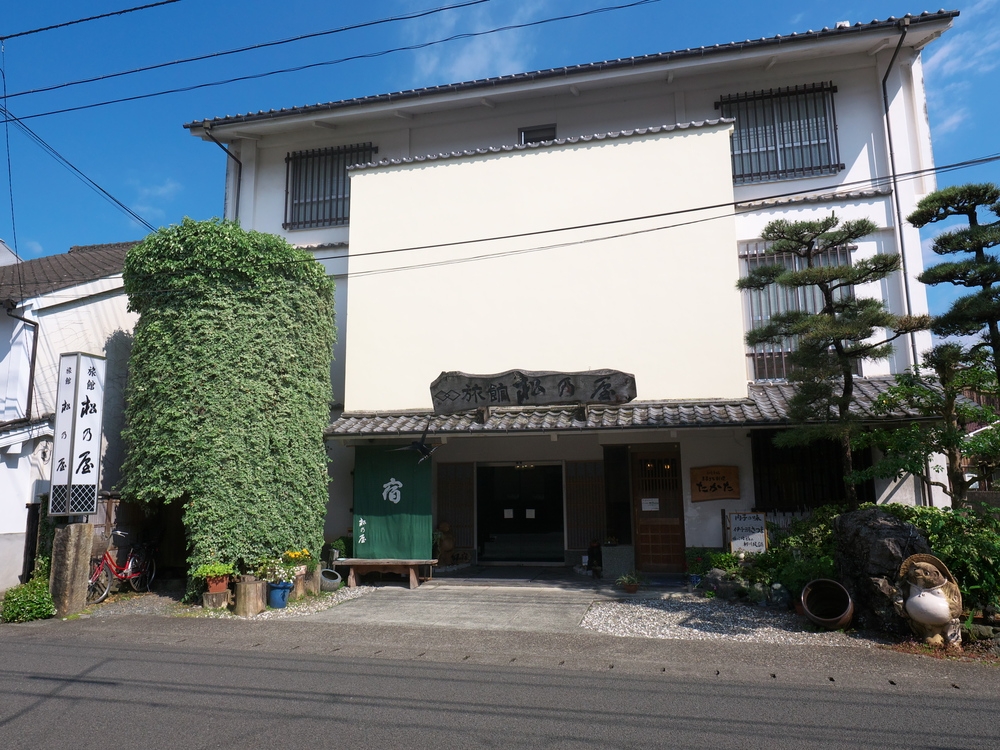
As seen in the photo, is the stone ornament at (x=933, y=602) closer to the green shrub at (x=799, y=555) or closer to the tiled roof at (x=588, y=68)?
the green shrub at (x=799, y=555)

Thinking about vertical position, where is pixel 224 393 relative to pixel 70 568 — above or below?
above

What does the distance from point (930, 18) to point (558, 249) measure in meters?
8.32

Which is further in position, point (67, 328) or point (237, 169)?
point (237, 169)

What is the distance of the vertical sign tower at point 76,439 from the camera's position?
36.6 ft

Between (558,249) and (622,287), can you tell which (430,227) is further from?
(622,287)

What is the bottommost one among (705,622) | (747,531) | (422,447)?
(705,622)

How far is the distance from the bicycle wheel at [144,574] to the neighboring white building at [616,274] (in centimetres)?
341

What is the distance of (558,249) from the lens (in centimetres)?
1373

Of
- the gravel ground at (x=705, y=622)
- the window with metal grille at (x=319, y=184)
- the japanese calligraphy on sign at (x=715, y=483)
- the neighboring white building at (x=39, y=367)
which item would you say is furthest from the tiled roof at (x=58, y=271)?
the japanese calligraphy on sign at (x=715, y=483)

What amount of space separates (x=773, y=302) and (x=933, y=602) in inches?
283

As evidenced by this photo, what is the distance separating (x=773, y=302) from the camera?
45.1 ft

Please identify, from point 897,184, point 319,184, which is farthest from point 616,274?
point 319,184

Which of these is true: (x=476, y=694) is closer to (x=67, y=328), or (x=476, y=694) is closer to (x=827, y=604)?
(x=827, y=604)

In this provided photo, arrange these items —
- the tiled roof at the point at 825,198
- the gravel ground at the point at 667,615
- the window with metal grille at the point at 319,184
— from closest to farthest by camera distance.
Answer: the gravel ground at the point at 667,615 < the tiled roof at the point at 825,198 < the window with metal grille at the point at 319,184
